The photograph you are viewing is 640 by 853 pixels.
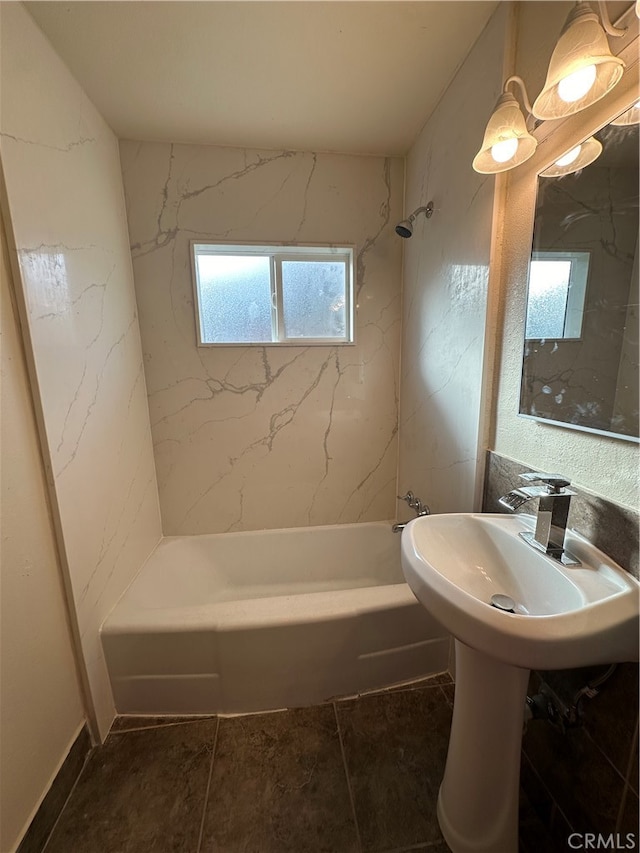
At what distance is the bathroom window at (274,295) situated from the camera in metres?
1.83

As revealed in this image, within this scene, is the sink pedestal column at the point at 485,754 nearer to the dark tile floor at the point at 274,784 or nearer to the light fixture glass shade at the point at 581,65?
the dark tile floor at the point at 274,784

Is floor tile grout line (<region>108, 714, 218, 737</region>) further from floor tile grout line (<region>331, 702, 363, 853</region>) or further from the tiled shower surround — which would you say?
the tiled shower surround

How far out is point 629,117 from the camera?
701 millimetres

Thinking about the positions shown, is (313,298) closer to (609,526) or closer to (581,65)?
(581,65)

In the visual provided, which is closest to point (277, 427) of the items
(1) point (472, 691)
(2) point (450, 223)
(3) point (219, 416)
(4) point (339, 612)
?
(3) point (219, 416)

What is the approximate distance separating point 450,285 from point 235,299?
1118 millimetres

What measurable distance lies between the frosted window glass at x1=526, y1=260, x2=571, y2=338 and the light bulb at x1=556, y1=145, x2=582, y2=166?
0.75 ft

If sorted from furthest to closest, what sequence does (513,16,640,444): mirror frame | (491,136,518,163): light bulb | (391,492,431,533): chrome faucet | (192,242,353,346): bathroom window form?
(192,242,353,346): bathroom window < (391,492,431,533): chrome faucet < (491,136,518,163): light bulb < (513,16,640,444): mirror frame

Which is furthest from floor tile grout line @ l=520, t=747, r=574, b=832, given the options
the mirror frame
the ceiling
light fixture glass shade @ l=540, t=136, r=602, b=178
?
the ceiling

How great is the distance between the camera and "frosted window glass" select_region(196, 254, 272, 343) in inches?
72.0

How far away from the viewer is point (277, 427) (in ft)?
6.31

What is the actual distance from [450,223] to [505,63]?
17.3 inches

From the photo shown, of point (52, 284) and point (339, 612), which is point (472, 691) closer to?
point (339, 612)

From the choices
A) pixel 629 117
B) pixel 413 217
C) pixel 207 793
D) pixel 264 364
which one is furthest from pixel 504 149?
pixel 207 793
